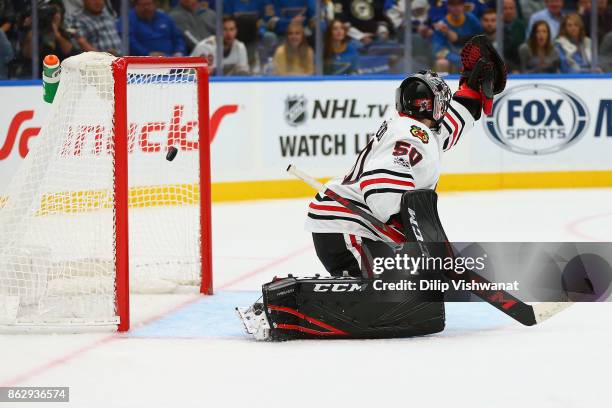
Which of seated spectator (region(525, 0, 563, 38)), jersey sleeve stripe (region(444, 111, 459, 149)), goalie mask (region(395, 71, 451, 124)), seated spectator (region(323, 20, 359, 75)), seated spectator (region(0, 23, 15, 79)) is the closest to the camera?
goalie mask (region(395, 71, 451, 124))

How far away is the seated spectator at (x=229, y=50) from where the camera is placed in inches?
348

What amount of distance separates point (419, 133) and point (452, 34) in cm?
592

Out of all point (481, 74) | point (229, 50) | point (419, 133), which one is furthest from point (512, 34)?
point (419, 133)

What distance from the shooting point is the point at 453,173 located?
351 inches

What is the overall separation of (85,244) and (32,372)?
1.02 m

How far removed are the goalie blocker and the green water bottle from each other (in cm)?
114

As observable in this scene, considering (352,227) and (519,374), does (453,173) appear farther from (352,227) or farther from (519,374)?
(519,374)

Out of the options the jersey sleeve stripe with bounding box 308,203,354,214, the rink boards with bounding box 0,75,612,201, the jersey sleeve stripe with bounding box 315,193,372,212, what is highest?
the jersey sleeve stripe with bounding box 315,193,372,212

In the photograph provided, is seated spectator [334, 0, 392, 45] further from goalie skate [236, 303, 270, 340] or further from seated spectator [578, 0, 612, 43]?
goalie skate [236, 303, 270, 340]

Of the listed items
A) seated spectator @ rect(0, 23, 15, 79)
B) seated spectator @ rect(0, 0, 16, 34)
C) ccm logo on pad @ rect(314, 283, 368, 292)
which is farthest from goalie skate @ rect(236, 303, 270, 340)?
seated spectator @ rect(0, 0, 16, 34)

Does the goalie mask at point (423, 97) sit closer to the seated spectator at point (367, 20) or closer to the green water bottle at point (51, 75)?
the green water bottle at point (51, 75)

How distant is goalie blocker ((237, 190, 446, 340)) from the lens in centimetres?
384

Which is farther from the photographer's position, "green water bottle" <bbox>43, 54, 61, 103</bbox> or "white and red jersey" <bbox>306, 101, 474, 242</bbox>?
"green water bottle" <bbox>43, 54, 61, 103</bbox>

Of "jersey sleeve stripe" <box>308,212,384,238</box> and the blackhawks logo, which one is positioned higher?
the blackhawks logo
